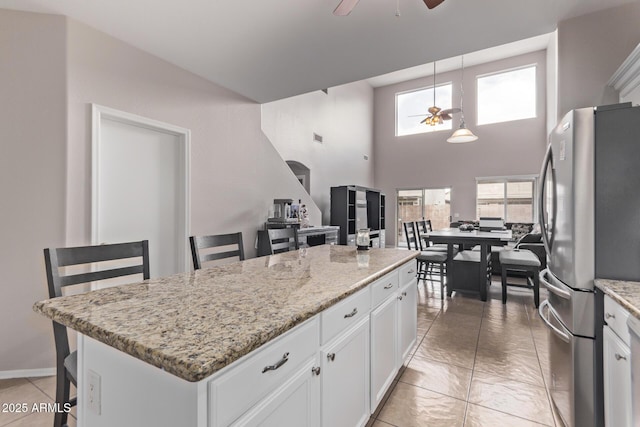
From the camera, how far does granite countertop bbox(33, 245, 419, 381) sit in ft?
2.37

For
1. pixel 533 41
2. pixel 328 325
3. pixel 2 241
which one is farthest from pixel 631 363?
pixel 533 41

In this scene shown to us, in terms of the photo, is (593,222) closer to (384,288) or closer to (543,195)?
(543,195)

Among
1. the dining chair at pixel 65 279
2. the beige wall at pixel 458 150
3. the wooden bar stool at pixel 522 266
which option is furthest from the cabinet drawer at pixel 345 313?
the beige wall at pixel 458 150

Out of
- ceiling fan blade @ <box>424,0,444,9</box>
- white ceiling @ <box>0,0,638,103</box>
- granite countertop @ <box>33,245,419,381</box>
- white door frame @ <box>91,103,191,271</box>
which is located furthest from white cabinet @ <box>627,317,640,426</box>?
white door frame @ <box>91,103,191,271</box>

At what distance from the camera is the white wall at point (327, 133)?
17.4 feet

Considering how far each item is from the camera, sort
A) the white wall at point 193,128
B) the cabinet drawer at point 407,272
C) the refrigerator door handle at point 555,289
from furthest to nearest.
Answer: the white wall at point 193,128
the cabinet drawer at point 407,272
the refrigerator door handle at point 555,289

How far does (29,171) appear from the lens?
2.22 metres

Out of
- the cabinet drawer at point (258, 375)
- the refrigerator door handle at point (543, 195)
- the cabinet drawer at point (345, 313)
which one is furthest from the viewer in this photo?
the refrigerator door handle at point (543, 195)

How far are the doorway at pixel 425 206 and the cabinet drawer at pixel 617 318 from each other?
715 centimetres

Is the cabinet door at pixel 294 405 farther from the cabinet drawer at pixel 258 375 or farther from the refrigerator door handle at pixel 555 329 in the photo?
the refrigerator door handle at pixel 555 329

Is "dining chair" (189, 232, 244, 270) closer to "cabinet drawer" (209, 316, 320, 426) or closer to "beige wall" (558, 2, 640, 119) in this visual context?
"cabinet drawer" (209, 316, 320, 426)

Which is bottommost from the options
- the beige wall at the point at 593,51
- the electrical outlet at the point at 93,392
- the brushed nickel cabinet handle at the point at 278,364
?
the electrical outlet at the point at 93,392

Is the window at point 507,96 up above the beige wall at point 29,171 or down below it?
above

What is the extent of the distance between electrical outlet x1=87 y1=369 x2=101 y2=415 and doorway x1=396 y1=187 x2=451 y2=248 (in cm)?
833
